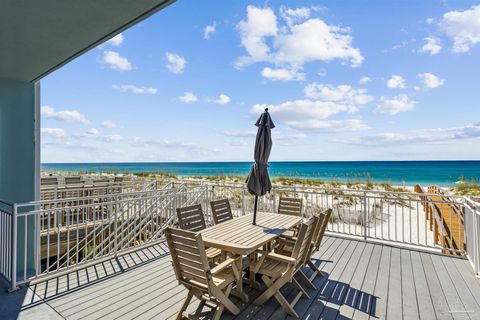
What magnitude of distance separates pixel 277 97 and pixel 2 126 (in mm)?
15224

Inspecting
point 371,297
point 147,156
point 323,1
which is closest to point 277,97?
point 323,1

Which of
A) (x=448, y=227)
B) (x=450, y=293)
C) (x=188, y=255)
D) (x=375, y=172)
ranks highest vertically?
(x=188, y=255)

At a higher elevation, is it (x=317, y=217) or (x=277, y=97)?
(x=277, y=97)

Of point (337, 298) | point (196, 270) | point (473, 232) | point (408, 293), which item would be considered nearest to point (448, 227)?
point (473, 232)

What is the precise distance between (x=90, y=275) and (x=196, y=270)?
88.6 inches

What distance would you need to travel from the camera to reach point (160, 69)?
12273 mm

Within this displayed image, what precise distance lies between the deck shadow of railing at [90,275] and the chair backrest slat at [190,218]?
109cm

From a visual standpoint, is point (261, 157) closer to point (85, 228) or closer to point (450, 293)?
point (450, 293)

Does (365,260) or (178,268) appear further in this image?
(365,260)

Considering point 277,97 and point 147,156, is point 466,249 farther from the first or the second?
point 147,156

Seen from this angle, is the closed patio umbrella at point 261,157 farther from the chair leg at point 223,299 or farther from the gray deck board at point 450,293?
the gray deck board at point 450,293

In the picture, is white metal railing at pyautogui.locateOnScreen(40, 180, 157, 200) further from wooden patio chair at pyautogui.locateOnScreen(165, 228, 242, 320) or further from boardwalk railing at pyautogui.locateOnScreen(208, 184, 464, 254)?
wooden patio chair at pyautogui.locateOnScreen(165, 228, 242, 320)

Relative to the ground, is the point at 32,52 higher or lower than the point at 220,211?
higher

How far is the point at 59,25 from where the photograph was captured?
7.82 ft
